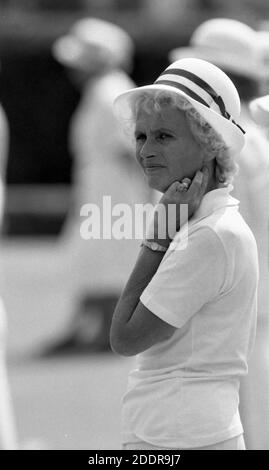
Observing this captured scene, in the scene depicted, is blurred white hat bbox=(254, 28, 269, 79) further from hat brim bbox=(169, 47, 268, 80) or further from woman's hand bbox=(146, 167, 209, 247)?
woman's hand bbox=(146, 167, 209, 247)

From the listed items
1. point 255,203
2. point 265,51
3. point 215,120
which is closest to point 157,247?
point 215,120

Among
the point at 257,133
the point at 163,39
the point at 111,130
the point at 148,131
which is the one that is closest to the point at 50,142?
the point at 163,39

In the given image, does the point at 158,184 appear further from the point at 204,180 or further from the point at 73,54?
Answer: the point at 73,54

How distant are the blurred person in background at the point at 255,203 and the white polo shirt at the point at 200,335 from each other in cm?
85

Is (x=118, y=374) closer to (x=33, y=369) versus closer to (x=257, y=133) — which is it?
(x=33, y=369)

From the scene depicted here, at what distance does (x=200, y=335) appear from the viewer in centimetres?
290

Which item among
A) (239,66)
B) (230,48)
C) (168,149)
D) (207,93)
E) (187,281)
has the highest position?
(230,48)

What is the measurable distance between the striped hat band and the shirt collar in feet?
0.56

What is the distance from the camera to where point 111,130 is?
689 cm

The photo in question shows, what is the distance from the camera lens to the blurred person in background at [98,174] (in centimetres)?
700

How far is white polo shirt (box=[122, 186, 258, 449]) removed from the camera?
2859 millimetres

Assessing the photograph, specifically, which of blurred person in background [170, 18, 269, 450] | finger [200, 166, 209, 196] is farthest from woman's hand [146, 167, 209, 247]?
blurred person in background [170, 18, 269, 450]

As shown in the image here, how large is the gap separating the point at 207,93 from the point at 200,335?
59cm

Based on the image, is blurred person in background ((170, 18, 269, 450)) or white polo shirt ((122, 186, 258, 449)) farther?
blurred person in background ((170, 18, 269, 450))
